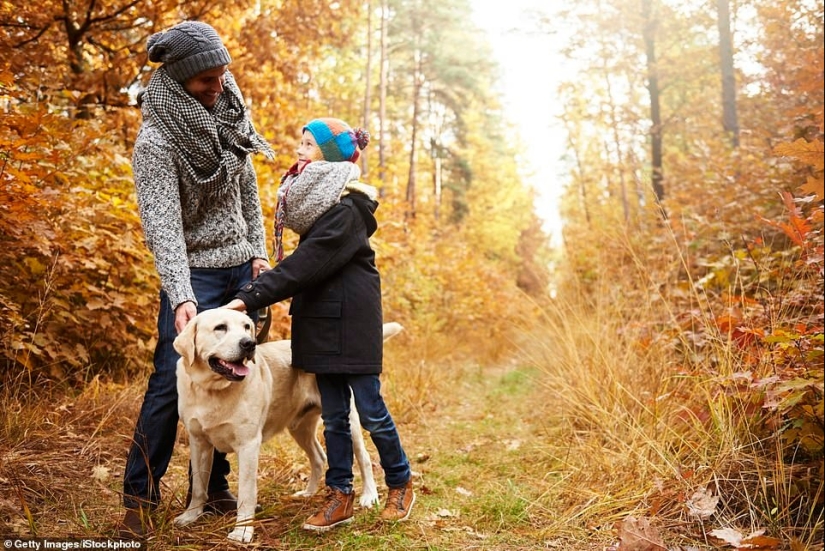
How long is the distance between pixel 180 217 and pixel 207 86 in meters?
0.64

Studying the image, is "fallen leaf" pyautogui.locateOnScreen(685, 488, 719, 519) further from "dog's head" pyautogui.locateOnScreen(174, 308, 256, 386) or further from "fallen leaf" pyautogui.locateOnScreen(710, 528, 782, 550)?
"dog's head" pyautogui.locateOnScreen(174, 308, 256, 386)

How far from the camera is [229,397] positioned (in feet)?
9.48

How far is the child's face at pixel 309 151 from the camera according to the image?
128 inches

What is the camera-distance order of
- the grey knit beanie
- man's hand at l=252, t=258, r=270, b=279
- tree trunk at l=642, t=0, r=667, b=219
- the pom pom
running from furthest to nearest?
tree trunk at l=642, t=0, r=667, b=219
the pom pom
man's hand at l=252, t=258, r=270, b=279
the grey knit beanie

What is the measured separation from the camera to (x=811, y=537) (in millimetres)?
2520

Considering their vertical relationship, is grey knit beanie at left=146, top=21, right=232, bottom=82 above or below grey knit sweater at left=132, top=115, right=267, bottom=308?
above

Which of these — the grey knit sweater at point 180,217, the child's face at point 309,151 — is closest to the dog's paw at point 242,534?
the grey knit sweater at point 180,217

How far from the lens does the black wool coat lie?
10.1 feet

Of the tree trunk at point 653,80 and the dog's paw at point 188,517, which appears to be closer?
the dog's paw at point 188,517

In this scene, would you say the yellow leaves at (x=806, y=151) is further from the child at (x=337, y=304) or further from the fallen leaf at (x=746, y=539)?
the child at (x=337, y=304)

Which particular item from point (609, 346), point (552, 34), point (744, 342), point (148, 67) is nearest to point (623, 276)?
point (609, 346)

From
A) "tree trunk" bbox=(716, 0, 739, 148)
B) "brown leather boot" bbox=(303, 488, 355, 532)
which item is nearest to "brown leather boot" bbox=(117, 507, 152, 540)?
"brown leather boot" bbox=(303, 488, 355, 532)

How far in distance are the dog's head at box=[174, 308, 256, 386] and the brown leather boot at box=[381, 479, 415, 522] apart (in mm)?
1075

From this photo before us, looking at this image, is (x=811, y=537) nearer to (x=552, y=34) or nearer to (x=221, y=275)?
(x=221, y=275)
